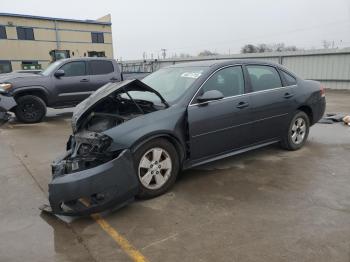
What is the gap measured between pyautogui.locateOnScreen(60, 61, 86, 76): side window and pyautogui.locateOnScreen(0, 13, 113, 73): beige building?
77.0 ft

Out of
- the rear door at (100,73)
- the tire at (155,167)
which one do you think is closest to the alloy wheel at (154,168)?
the tire at (155,167)

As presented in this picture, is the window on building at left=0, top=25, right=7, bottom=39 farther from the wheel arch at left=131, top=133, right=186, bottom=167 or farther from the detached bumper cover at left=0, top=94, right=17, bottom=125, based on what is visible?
the wheel arch at left=131, top=133, right=186, bottom=167

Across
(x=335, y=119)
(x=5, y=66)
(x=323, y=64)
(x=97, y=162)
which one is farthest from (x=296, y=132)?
(x=5, y=66)

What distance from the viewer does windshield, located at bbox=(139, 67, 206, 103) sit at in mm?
4440

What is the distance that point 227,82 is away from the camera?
4.76m

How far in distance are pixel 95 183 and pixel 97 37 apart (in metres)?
41.4

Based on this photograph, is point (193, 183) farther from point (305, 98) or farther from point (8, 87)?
point (8, 87)

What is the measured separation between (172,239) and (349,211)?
78.1 inches

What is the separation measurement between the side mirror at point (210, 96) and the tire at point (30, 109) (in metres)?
6.50

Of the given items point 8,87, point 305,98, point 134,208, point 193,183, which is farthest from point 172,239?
point 8,87

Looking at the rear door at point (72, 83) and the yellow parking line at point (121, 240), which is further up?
the rear door at point (72, 83)

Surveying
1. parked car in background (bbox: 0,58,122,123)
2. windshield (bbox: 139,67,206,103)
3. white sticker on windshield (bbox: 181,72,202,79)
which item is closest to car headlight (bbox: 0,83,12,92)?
parked car in background (bbox: 0,58,122,123)

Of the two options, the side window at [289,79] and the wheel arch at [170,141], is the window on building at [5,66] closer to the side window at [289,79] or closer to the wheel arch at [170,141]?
the side window at [289,79]

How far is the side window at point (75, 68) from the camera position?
963cm
